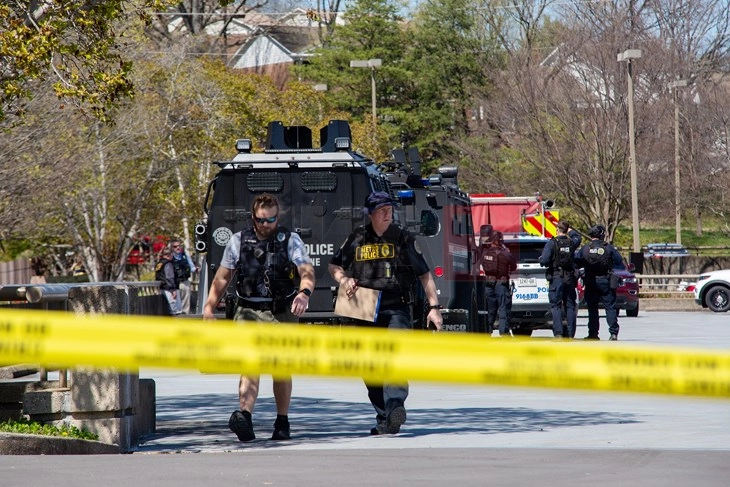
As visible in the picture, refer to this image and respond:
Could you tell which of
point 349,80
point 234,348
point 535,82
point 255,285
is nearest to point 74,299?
point 255,285

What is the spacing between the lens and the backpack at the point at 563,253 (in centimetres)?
1967

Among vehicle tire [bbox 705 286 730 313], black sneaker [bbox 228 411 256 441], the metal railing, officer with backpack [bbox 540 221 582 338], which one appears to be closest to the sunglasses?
black sneaker [bbox 228 411 256 441]

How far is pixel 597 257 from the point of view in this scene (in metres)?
19.7

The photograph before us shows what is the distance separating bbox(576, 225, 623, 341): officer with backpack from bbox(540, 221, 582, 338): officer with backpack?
0.18m

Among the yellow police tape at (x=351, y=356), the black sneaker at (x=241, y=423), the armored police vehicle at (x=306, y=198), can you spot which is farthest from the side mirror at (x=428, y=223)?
the yellow police tape at (x=351, y=356)

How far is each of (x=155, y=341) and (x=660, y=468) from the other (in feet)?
14.4

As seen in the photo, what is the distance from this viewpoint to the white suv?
22453 mm

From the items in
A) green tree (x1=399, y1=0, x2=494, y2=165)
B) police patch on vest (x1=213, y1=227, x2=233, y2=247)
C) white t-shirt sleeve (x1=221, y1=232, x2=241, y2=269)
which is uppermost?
green tree (x1=399, y1=0, x2=494, y2=165)

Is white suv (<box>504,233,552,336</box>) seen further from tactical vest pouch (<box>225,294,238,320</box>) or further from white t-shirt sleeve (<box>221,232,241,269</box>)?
white t-shirt sleeve (<box>221,232,241,269</box>)

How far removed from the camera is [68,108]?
3216 cm

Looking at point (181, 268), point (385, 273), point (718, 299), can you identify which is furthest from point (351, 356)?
point (718, 299)

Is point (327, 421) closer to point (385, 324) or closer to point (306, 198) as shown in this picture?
point (385, 324)

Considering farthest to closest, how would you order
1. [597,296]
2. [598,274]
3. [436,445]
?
1. [597,296]
2. [598,274]
3. [436,445]

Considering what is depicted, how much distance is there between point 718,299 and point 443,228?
Answer: 54.9ft
